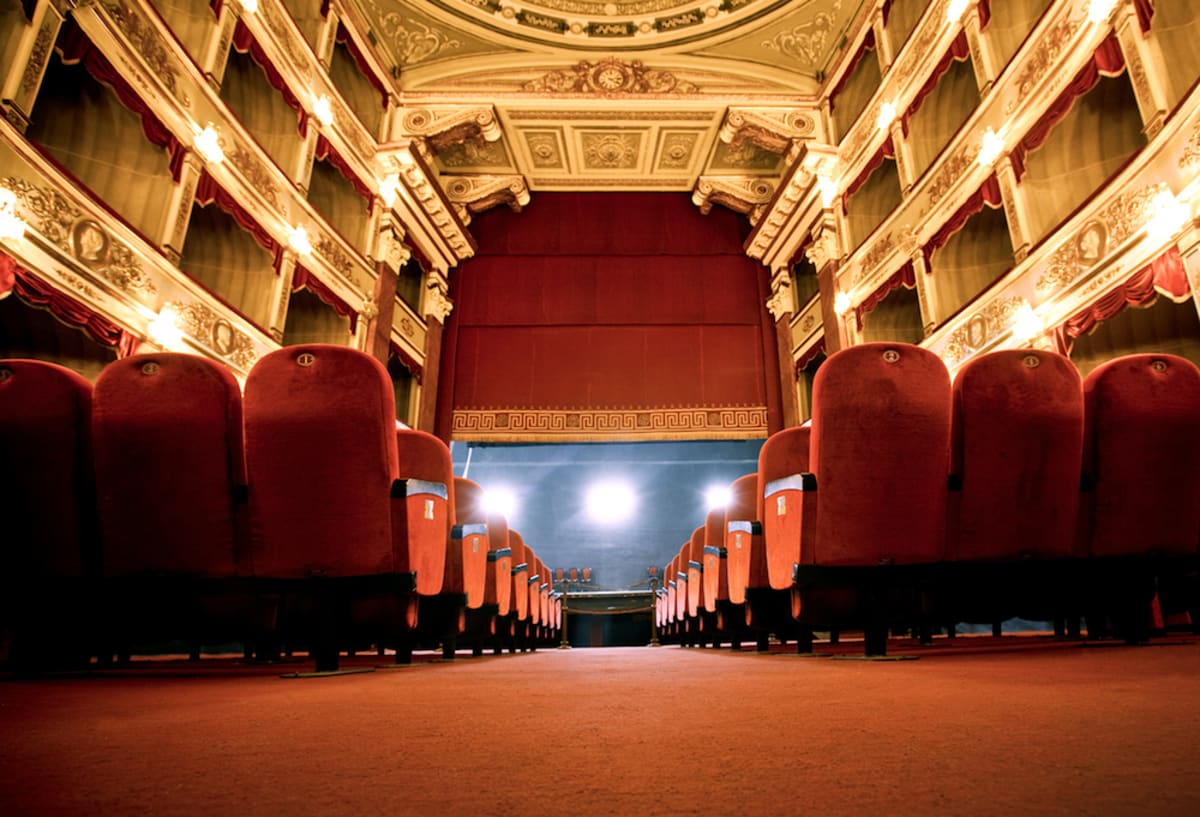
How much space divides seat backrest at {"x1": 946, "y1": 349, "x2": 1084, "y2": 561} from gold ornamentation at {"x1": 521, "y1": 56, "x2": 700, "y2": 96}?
7318 millimetres

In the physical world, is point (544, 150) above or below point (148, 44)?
above

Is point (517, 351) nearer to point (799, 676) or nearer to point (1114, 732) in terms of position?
point (799, 676)

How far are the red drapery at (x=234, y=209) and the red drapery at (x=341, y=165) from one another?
4.24 ft

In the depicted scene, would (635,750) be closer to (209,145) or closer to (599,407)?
(209,145)

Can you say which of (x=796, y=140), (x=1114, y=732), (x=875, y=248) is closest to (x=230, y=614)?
(x=1114, y=732)

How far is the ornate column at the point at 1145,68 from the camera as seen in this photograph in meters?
3.71

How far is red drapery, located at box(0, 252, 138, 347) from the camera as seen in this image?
333 cm

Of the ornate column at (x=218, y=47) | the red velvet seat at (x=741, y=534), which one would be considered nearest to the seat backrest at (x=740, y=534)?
the red velvet seat at (x=741, y=534)

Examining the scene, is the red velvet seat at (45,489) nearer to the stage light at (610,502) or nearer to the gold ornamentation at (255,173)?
the gold ornamentation at (255,173)

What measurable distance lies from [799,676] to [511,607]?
2603 millimetres

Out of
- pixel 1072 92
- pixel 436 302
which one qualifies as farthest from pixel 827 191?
→ pixel 436 302

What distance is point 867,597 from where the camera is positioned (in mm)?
1808

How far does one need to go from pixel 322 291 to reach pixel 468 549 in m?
4.78

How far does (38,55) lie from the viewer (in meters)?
3.59
